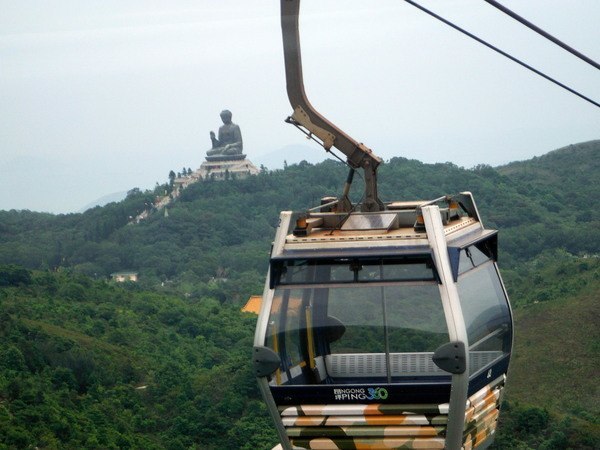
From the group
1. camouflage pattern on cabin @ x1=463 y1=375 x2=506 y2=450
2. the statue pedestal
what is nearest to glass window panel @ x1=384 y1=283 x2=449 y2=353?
camouflage pattern on cabin @ x1=463 y1=375 x2=506 y2=450

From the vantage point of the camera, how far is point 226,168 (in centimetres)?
9000

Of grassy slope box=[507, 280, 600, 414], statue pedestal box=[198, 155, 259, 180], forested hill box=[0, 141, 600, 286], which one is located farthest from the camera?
statue pedestal box=[198, 155, 259, 180]

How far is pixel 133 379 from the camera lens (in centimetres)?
2917

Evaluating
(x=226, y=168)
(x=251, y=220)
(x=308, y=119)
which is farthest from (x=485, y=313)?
(x=226, y=168)

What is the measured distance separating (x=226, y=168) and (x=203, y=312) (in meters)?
48.3

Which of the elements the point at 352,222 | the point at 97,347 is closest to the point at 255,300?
the point at 97,347

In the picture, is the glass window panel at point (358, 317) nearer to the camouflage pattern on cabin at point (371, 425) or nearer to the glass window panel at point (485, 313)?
the glass window panel at point (485, 313)

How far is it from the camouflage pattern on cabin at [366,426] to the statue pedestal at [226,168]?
8025cm

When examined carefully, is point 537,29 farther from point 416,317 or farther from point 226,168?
point 226,168

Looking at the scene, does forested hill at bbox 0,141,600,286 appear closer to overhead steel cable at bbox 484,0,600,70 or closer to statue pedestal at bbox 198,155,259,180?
statue pedestal at bbox 198,155,259,180

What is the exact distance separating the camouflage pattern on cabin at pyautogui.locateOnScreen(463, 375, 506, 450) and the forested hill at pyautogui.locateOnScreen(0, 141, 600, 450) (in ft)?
31.6

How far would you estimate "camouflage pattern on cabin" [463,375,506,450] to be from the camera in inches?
330

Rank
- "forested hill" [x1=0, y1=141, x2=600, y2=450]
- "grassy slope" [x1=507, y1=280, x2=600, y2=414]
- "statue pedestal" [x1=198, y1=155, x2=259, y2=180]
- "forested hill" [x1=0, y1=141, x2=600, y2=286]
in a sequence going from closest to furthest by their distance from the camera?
1. "forested hill" [x1=0, y1=141, x2=600, y2=450]
2. "grassy slope" [x1=507, y1=280, x2=600, y2=414]
3. "forested hill" [x1=0, y1=141, x2=600, y2=286]
4. "statue pedestal" [x1=198, y1=155, x2=259, y2=180]

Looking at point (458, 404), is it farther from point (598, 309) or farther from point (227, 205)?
point (227, 205)
